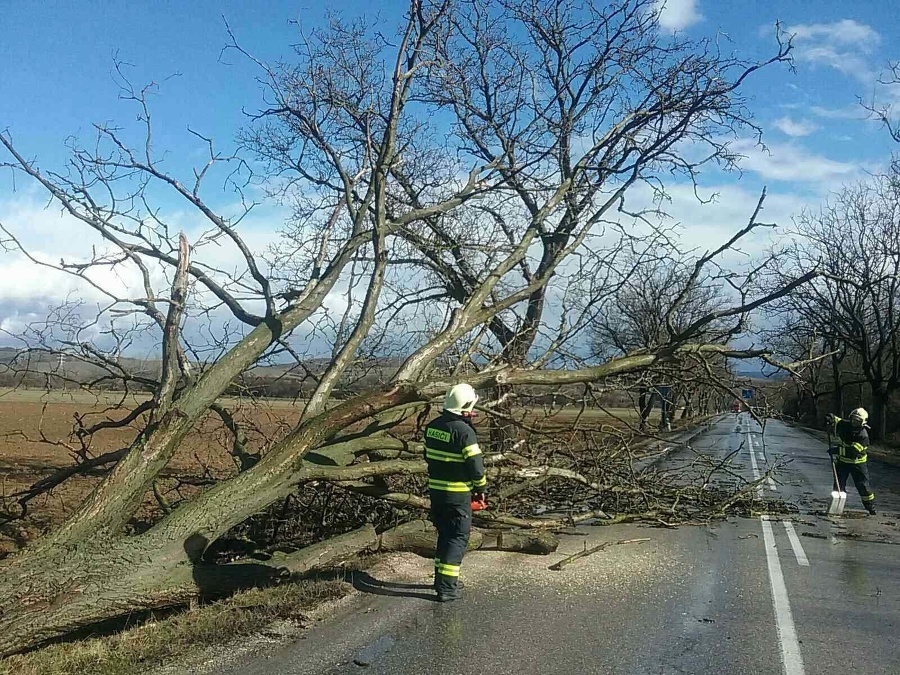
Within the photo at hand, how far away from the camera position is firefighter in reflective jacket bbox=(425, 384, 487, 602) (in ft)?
20.7

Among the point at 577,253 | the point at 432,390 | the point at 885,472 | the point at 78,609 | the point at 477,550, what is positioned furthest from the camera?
the point at 885,472

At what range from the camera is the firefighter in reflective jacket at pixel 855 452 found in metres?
11.9

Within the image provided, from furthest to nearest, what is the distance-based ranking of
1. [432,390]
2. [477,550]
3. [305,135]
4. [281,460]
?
[305,135], [477,550], [432,390], [281,460]

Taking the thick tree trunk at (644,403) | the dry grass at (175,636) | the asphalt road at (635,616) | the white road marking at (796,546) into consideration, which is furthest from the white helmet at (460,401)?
the thick tree trunk at (644,403)

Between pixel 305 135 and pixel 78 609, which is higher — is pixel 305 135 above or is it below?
above

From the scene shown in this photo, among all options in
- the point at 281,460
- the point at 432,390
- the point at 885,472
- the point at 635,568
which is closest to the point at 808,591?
the point at 635,568

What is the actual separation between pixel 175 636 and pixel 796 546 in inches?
270

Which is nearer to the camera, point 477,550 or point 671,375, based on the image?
point 477,550

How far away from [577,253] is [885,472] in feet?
47.5

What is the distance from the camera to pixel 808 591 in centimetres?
693

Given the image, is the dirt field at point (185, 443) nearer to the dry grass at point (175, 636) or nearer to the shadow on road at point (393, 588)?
the shadow on road at point (393, 588)

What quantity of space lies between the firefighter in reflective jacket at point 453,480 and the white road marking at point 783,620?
Result: 7.72 feet

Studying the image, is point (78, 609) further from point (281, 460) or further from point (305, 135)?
point (305, 135)

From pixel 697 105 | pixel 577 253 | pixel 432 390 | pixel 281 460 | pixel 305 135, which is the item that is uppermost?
pixel 697 105
